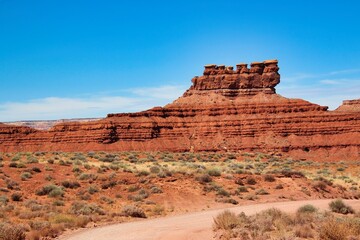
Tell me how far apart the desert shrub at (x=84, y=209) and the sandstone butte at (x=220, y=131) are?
56209 millimetres

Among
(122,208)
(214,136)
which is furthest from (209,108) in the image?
(122,208)

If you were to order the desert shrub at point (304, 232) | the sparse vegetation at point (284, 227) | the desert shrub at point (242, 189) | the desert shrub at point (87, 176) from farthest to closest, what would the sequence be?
the desert shrub at point (242, 189) → the desert shrub at point (87, 176) → the desert shrub at point (304, 232) → the sparse vegetation at point (284, 227)

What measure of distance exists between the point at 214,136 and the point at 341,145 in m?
21.2

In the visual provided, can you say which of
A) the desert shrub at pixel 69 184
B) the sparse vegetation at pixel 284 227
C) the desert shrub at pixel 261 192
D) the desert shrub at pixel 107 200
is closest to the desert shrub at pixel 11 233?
the sparse vegetation at pixel 284 227

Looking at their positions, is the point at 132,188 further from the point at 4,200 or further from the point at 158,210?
the point at 4,200

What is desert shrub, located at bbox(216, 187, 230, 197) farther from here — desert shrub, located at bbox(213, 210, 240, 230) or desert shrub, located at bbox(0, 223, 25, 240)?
desert shrub, located at bbox(0, 223, 25, 240)

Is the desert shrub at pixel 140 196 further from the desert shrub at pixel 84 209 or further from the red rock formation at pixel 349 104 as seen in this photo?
the red rock formation at pixel 349 104

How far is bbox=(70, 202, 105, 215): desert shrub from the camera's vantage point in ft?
56.7

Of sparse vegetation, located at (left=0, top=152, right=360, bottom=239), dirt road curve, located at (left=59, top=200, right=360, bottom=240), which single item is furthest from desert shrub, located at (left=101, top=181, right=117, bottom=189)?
dirt road curve, located at (left=59, top=200, right=360, bottom=240)

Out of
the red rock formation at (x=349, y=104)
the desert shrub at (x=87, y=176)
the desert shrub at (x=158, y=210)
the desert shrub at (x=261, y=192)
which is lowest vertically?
the desert shrub at (x=261, y=192)

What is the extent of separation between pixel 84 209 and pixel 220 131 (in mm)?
63165

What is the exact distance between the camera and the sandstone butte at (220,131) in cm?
7356

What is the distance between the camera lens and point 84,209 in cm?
1756

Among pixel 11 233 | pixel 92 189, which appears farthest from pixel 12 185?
pixel 11 233
